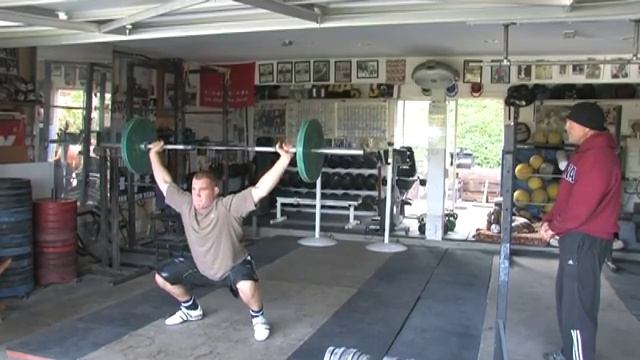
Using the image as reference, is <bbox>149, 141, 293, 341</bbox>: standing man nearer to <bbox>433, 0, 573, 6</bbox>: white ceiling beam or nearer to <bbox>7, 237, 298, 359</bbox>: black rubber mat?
<bbox>7, 237, 298, 359</bbox>: black rubber mat

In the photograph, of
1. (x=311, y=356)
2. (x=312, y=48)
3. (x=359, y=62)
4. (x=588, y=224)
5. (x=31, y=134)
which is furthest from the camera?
(x=359, y=62)

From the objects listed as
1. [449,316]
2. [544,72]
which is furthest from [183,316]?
[544,72]

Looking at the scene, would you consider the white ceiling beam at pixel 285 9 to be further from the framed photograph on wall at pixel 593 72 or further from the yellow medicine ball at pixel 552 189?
the yellow medicine ball at pixel 552 189

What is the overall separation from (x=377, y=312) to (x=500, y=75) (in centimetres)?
329

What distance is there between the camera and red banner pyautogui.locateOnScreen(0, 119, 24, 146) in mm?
4582

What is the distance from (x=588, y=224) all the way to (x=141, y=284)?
3.19 meters

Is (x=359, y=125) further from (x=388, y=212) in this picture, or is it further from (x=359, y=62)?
(x=388, y=212)

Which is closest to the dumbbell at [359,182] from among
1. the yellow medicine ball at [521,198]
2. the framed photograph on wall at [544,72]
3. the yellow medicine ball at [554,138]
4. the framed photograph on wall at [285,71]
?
the framed photograph on wall at [285,71]

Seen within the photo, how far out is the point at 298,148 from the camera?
3.12 m

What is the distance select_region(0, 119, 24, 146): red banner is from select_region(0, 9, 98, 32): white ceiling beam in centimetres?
145

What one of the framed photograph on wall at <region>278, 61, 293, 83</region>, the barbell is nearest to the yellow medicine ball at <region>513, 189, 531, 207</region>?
the framed photograph on wall at <region>278, 61, 293, 83</region>

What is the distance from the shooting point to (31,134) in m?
4.87

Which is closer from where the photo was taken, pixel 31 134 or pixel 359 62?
pixel 31 134

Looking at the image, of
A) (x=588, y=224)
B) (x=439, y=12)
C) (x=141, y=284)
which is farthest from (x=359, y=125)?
(x=588, y=224)
